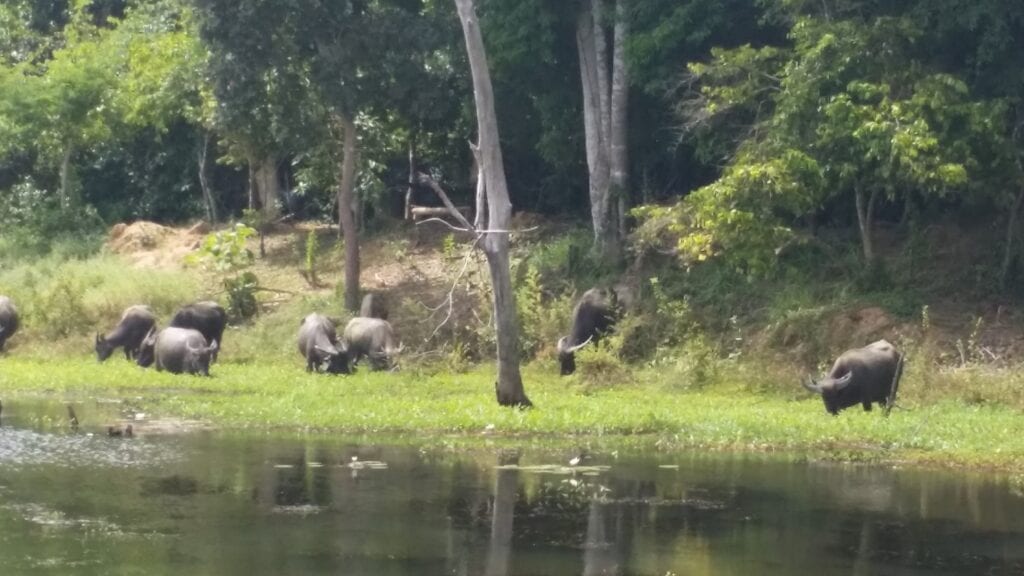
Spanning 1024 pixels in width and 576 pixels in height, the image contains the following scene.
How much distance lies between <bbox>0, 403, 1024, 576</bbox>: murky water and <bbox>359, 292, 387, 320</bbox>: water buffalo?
11.3 metres

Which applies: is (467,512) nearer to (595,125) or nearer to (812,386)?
(812,386)

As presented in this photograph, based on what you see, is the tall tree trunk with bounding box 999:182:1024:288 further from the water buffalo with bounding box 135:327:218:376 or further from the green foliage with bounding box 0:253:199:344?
the green foliage with bounding box 0:253:199:344

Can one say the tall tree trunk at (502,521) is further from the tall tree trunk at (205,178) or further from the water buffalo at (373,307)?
the tall tree trunk at (205,178)

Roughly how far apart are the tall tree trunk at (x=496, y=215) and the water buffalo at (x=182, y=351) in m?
6.89

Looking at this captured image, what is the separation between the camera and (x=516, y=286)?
30156mm

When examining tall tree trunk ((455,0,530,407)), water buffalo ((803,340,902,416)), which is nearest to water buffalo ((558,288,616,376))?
tall tree trunk ((455,0,530,407))

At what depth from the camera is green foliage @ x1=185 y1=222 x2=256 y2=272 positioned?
32.1 m

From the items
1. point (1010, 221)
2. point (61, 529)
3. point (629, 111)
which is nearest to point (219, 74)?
point (629, 111)

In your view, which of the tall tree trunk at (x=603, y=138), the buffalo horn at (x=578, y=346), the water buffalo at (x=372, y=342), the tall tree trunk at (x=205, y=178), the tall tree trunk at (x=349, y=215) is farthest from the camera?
the tall tree trunk at (x=205, y=178)

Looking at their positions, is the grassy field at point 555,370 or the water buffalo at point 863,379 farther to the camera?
the water buffalo at point 863,379

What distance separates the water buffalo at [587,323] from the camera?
1040 inches

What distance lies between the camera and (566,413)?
798 inches

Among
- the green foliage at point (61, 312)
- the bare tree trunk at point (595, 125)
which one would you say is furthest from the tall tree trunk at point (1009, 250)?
the green foliage at point (61, 312)

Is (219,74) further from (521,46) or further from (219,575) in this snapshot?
(219,575)
